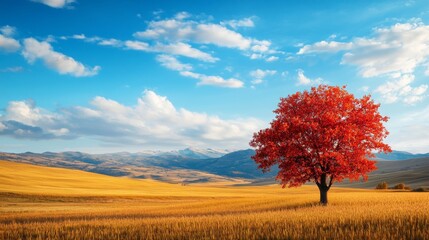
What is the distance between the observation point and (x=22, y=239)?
44.7 feet

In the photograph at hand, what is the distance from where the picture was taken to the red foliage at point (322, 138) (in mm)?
29547

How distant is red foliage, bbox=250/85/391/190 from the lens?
96.9 feet

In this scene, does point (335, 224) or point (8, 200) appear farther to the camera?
point (8, 200)

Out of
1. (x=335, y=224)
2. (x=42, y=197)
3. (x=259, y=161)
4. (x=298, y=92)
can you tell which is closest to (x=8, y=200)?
(x=42, y=197)

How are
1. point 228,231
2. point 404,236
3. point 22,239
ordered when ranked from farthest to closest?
1. point 22,239
2. point 228,231
3. point 404,236

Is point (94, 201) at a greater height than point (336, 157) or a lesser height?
lesser

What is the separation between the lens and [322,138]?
2938 cm

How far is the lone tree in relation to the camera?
29.5 m

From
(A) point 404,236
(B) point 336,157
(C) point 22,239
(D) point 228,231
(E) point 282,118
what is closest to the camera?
(A) point 404,236

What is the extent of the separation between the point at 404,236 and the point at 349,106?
21711 millimetres

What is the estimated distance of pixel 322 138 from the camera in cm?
2938

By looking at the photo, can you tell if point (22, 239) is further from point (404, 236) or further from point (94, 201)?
point (94, 201)

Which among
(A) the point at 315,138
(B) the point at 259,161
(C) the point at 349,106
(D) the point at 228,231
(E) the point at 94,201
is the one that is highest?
(C) the point at 349,106

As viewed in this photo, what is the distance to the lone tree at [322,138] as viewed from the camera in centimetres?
2955
